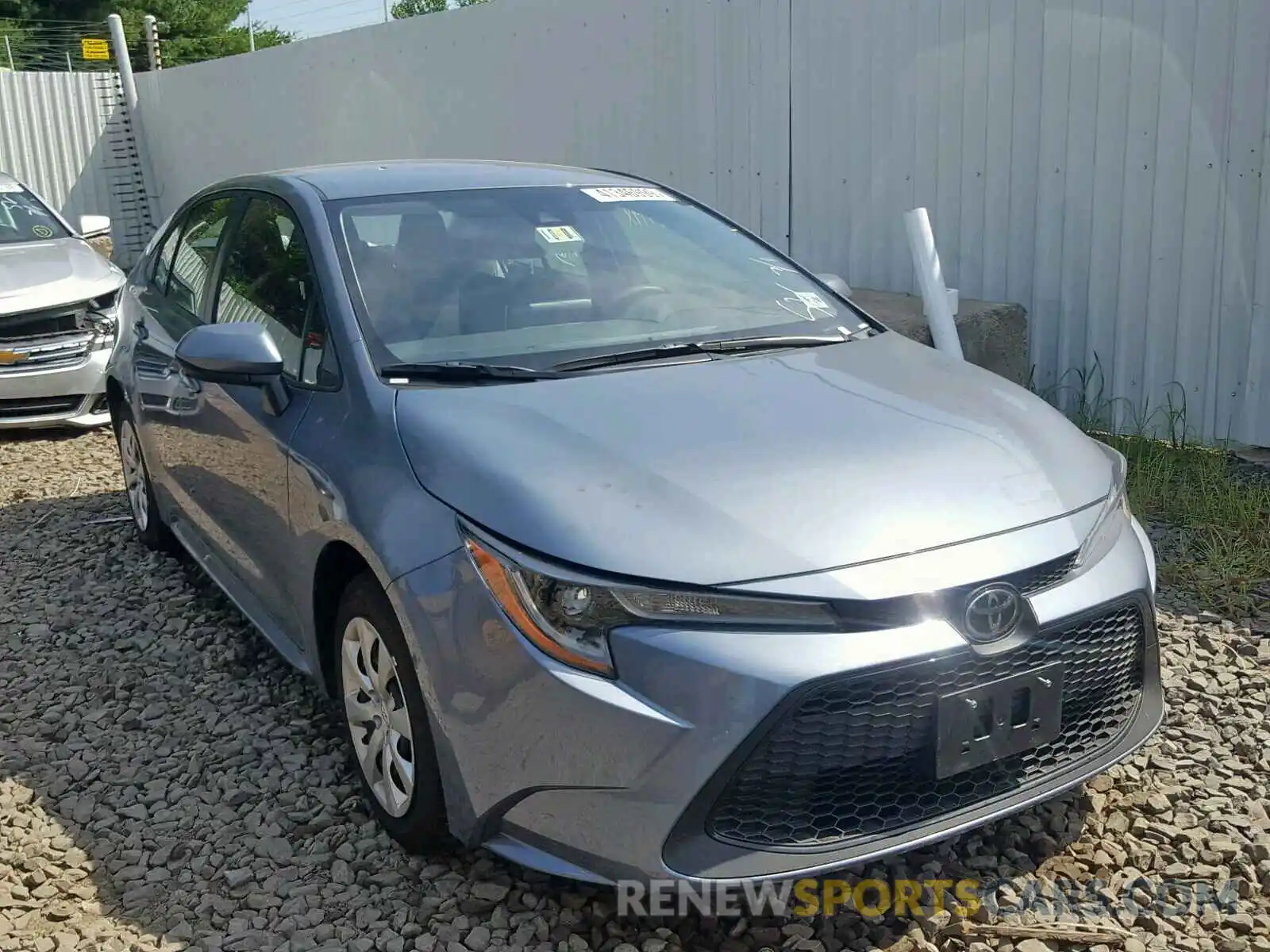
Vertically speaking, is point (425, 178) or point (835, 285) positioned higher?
point (425, 178)

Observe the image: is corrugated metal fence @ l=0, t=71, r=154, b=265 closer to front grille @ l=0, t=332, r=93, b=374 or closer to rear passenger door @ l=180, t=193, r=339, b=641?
front grille @ l=0, t=332, r=93, b=374

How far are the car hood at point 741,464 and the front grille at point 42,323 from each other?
496 centimetres

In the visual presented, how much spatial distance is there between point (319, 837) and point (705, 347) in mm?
1587

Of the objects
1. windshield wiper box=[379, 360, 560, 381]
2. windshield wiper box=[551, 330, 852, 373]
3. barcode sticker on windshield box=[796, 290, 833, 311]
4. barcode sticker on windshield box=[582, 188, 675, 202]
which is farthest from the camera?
barcode sticker on windshield box=[582, 188, 675, 202]

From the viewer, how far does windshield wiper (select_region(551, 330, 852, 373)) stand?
3.18 metres

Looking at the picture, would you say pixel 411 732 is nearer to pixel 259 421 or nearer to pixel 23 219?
pixel 259 421

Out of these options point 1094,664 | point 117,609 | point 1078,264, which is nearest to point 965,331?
point 1078,264

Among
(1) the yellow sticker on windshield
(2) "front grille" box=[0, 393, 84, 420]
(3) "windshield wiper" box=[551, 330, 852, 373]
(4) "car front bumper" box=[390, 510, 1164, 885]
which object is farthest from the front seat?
(2) "front grille" box=[0, 393, 84, 420]

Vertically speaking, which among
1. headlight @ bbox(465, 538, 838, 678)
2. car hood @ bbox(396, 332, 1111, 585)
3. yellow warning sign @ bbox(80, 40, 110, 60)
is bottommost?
headlight @ bbox(465, 538, 838, 678)

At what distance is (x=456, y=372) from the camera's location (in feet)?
10.1

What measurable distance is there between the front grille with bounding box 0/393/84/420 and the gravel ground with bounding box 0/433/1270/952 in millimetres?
3188

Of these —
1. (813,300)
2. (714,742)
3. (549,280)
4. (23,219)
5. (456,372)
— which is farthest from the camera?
(23,219)

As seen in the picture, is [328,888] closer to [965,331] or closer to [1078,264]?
[965,331]

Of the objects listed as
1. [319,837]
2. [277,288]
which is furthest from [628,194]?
[319,837]
